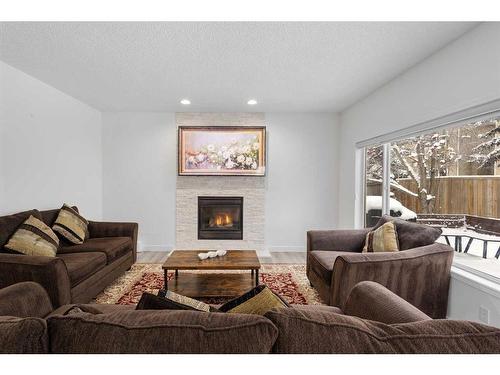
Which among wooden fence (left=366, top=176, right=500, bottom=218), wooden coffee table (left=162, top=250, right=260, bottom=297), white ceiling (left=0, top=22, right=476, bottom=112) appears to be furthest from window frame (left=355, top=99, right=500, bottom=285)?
wooden coffee table (left=162, top=250, right=260, bottom=297)

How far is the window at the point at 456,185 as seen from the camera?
2.24 m

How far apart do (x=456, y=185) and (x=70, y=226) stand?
13.7ft

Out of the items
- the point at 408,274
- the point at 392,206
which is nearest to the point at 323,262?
the point at 408,274

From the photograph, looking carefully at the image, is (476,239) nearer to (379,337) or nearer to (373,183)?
(373,183)

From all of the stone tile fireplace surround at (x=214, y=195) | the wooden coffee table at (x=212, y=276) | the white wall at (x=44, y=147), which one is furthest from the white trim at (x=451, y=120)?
the white wall at (x=44, y=147)

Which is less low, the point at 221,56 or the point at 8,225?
the point at 221,56

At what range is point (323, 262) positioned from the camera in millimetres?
2727

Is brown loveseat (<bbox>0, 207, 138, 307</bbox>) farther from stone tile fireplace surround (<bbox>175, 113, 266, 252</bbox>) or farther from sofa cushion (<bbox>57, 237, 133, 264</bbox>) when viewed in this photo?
stone tile fireplace surround (<bbox>175, 113, 266, 252</bbox>)

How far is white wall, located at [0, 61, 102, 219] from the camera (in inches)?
116

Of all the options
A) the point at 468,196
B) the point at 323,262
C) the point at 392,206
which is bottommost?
the point at 323,262

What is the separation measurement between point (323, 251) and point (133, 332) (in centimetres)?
264

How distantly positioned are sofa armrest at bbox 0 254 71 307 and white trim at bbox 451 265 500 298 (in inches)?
126

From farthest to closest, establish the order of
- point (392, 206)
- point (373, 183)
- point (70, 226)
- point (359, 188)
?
point (359, 188)
point (373, 183)
point (392, 206)
point (70, 226)

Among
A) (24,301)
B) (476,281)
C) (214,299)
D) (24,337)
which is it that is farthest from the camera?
(214,299)
